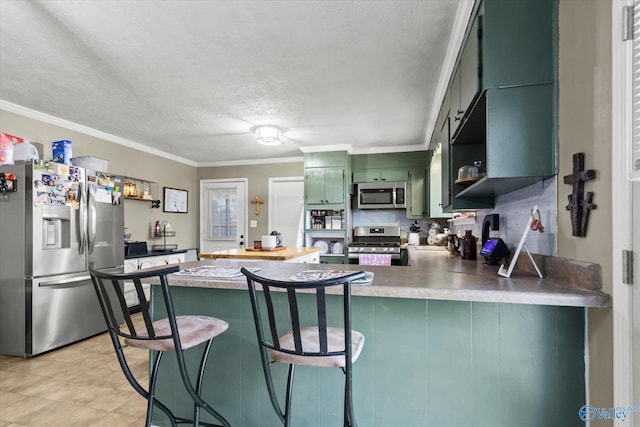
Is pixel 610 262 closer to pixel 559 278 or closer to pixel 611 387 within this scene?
Result: pixel 559 278

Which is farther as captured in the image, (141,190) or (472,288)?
(141,190)

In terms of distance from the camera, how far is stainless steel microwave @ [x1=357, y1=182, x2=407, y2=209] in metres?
4.96

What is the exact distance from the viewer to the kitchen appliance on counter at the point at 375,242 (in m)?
4.74

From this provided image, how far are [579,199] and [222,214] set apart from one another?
5.64 m

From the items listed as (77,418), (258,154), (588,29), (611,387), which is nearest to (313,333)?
(611,387)

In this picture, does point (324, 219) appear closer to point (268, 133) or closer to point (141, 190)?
point (268, 133)

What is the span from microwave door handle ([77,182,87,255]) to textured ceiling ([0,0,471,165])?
906 millimetres

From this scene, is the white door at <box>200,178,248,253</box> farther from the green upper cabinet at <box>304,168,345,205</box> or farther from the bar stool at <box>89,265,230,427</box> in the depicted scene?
the bar stool at <box>89,265,230,427</box>

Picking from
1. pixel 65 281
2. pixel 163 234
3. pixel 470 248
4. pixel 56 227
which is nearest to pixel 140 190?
pixel 163 234

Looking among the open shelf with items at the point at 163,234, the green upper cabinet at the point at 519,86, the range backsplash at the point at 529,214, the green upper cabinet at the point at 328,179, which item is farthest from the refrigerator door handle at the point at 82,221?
the range backsplash at the point at 529,214

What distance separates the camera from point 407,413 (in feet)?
4.52

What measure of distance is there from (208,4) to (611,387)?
2.49 meters

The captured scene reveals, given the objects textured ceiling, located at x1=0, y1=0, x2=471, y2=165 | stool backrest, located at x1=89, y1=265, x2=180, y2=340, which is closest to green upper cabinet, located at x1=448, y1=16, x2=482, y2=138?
textured ceiling, located at x1=0, y1=0, x2=471, y2=165

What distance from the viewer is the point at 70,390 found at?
7.35 feet
